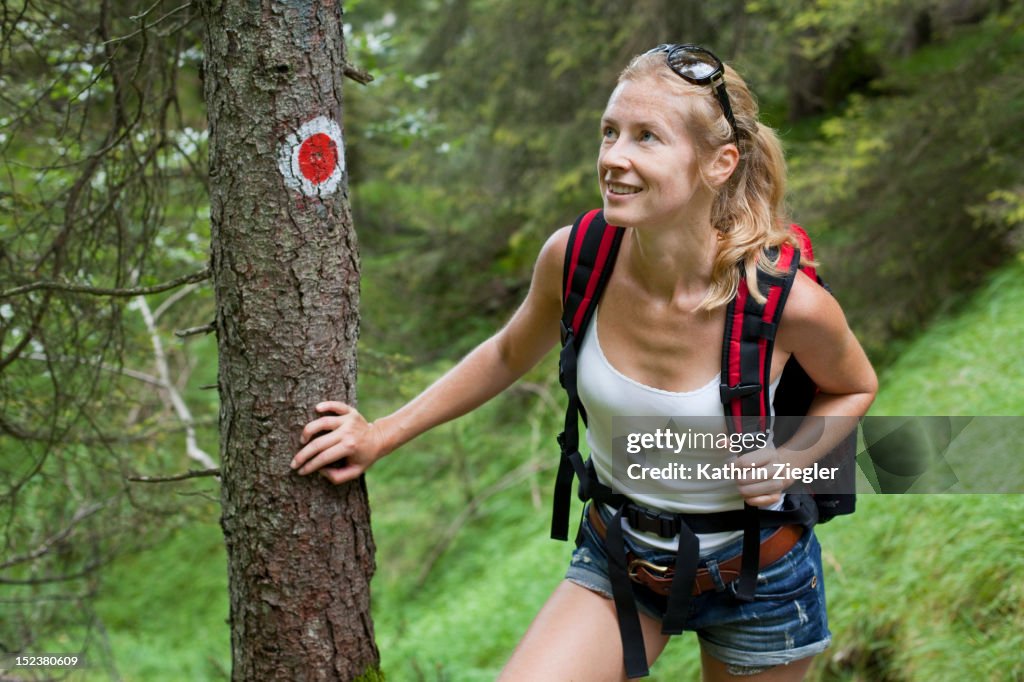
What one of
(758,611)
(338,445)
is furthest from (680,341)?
(338,445)

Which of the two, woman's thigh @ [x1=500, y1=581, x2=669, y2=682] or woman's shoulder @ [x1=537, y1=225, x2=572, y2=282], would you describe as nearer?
woman's thigh @ [x1=500, y1=581, x2=669, y2=682]

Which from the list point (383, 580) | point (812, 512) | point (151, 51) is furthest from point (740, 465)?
point (383, 580)

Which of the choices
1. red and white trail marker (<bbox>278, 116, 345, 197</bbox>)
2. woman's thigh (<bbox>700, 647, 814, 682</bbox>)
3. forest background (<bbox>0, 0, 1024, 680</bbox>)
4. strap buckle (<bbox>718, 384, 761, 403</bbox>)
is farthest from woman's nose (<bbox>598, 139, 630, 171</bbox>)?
woman's thigh (<bbox>700, 647, 814, 682</bbox>)

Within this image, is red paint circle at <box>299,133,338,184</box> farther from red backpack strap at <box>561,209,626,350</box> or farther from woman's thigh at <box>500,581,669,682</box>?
woman's thigh at <box>500,581,669,682</box>

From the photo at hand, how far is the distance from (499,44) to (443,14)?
191cm

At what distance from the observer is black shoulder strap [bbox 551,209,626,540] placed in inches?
89.3

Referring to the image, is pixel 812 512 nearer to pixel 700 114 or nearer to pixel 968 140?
pixel 700 114

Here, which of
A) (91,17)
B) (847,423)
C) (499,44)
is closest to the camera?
(847,423)

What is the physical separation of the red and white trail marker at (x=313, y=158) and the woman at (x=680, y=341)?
1.83ft

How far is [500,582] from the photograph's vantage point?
19.3 feet

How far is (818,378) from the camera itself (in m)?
2.19

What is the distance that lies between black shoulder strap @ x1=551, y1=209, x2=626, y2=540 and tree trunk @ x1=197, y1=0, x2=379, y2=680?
569mm

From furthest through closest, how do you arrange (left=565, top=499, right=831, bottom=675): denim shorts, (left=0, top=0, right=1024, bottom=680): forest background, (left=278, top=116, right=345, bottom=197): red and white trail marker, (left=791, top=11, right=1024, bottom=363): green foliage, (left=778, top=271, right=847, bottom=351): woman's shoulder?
(left=791, top=11, right=1024, bottom=363): green foliage
(left=0, top=0, right=1024, bottom=680): forest background
(left=565, top=499, right=831, bottom=675): denim shorts
(left=278, top=116, right=345, bottom=197): red and white trail marker
(left=778, top=271, right=847, bottom=351): woman's shoulder

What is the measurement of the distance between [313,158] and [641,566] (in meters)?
1.32
